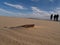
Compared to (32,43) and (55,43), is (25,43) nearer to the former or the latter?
(32,43)

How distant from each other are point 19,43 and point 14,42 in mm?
107

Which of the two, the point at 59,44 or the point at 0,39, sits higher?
the point at 0,39

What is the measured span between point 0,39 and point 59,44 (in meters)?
1.20

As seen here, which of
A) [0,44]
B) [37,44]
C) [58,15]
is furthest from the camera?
[58,15]

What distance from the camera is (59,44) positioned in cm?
226

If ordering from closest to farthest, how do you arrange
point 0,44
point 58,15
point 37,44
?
point 0,44
point 37,44
point 58,15

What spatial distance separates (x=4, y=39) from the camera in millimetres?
2273

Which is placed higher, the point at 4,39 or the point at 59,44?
the point at 4,39

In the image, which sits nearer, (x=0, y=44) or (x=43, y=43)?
(x=0, y=44)

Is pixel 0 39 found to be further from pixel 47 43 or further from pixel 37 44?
pixel 47 43

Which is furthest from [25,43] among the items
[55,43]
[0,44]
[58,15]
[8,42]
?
[58,15]

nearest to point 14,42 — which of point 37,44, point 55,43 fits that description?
point 37,44

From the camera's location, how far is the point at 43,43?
2250 millimetres

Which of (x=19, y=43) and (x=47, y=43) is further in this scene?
(x=47, y=43)
